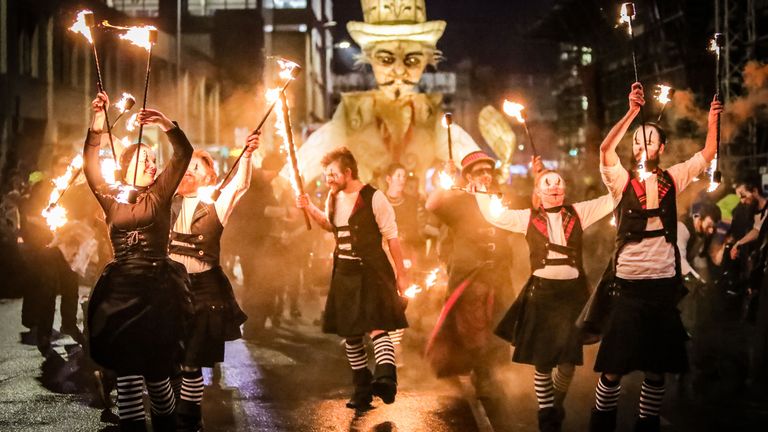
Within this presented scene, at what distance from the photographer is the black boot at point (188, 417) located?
18.9ft

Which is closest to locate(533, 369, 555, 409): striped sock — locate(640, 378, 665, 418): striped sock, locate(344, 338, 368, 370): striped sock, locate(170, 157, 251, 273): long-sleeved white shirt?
locate(640, 378, 665, 418): striped sock

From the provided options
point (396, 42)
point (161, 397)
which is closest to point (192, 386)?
point (161, 397)

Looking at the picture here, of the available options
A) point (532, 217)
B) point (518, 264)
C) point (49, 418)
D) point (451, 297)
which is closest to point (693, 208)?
point (518, 264)

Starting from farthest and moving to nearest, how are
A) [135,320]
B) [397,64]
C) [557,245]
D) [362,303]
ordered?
[397,64] → [362,303] → [557,245] → [135,320]

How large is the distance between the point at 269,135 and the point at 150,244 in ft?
107

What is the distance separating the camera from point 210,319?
591 centimetres

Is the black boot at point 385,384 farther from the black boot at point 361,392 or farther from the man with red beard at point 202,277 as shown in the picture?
the man with red beard at point 202,277

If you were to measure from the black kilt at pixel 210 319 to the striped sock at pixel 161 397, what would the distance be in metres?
0.51

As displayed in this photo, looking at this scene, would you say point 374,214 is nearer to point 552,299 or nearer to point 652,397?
point 552,299

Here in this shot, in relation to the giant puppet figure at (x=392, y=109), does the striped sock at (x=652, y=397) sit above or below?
below

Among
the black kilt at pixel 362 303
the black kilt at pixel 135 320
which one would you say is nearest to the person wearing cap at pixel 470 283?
the black kilt at pixel 362 303

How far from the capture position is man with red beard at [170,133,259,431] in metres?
5.81

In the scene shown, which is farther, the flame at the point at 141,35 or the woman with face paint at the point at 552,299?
the woman with face paint at the point at 552,299

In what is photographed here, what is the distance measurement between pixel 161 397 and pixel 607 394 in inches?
109
